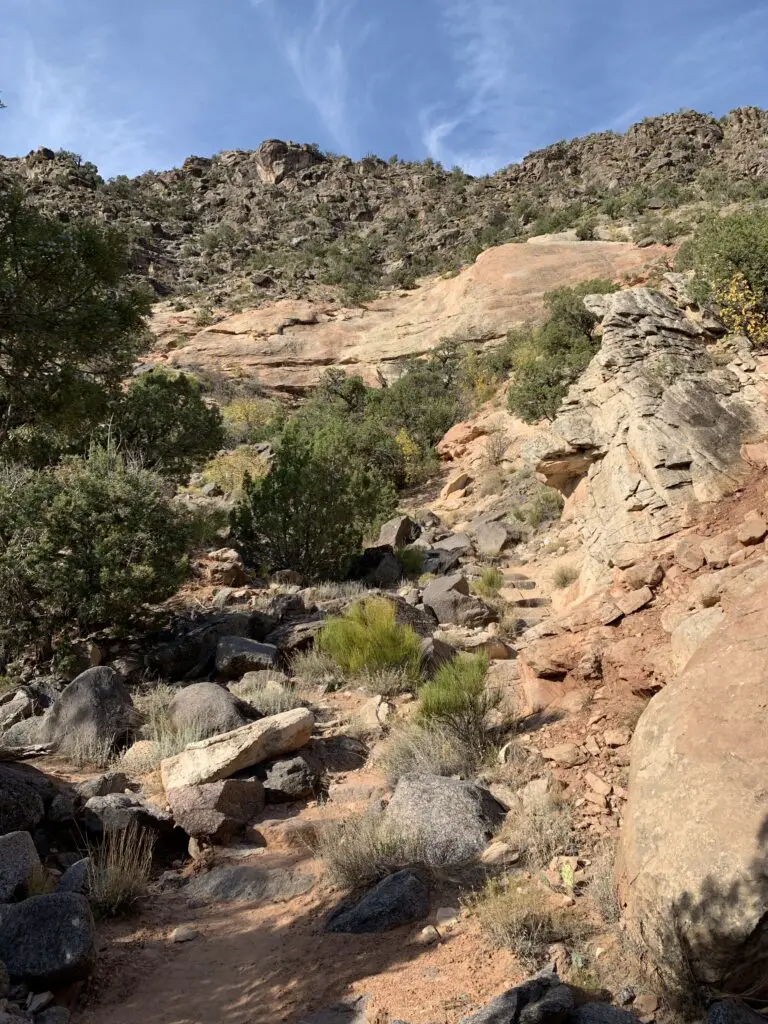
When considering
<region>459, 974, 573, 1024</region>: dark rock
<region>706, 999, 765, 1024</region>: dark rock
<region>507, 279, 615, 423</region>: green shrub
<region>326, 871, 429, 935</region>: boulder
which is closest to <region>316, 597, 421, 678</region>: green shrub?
<region>326, 871, 429, 935</region>: boulder

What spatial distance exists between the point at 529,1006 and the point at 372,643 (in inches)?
196

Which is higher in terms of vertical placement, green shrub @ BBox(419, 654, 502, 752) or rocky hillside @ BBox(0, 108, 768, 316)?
rocky hillside @ BBox(0, 108, 768, 316)

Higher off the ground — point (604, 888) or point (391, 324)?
point (391, 324)

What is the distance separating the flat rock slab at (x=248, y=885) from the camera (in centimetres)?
398

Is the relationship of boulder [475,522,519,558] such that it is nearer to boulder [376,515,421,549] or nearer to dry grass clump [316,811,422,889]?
boulder [376,515,421,549]

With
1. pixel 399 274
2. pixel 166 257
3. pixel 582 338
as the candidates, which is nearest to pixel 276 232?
pixel 166 257

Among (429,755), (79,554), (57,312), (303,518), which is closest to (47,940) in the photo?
(429,755)

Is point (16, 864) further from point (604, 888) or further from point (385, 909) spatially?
point (604, 888)

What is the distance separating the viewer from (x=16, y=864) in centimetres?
364

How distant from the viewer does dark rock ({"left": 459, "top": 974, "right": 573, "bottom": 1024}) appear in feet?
7.92

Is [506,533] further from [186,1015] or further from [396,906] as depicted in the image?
[186,1015]

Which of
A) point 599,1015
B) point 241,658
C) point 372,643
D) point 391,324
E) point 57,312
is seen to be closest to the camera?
point 599,1015

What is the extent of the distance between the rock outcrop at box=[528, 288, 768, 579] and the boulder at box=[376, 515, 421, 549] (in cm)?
568

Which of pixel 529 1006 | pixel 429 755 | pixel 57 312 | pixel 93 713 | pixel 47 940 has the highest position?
pixel 57 312
